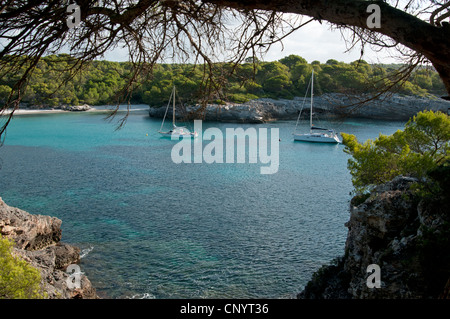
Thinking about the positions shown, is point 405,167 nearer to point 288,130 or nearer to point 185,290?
point 185,290

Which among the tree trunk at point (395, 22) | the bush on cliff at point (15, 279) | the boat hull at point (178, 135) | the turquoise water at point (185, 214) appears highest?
the tree trunk at point (395, 22)

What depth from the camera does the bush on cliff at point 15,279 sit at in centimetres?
671

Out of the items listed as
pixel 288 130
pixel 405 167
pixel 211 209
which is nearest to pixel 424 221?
pixel 405 167

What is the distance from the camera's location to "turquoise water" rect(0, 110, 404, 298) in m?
12.1

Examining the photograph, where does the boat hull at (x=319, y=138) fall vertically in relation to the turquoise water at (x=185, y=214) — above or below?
above

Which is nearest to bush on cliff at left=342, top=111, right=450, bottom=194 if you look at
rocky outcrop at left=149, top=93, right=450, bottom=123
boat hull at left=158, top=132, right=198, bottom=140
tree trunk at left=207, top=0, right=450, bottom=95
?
tree trunk at left=207, top=0, right=450, bottom=95

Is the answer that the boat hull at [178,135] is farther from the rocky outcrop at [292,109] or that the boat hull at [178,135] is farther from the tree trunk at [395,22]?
the tree trunk at [395,22]

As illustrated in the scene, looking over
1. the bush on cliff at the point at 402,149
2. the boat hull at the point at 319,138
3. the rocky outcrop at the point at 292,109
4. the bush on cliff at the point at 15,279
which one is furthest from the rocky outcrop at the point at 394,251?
the rocky outcrop at the point at 292,109

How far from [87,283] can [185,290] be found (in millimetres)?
2706

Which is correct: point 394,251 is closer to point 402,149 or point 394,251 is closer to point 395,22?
point 402,149

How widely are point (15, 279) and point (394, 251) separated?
24.0 ft

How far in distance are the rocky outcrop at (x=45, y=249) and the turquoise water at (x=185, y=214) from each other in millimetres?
699

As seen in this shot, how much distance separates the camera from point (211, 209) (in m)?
17.7

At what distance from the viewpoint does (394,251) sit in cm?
823
